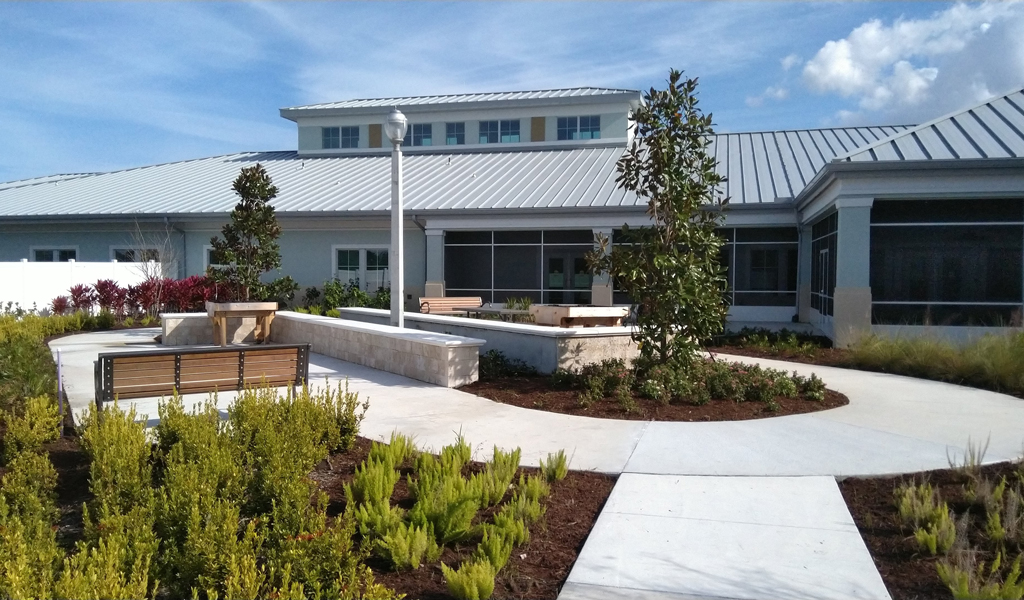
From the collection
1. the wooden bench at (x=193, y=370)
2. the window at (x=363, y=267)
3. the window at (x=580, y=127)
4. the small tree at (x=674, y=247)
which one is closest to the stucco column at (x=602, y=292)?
the window at (x=363, y=267)

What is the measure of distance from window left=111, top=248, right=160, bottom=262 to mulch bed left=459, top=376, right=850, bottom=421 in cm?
1792

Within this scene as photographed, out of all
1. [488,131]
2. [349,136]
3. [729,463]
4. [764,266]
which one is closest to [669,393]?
[729,463]

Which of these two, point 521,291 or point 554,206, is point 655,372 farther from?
point 521,291

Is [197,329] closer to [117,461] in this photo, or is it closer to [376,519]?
[117,461]

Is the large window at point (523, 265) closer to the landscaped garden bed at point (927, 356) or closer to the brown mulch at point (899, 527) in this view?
the landscaped garden bed at point (927, 356)

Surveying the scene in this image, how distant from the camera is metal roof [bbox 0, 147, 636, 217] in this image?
78.0 feet

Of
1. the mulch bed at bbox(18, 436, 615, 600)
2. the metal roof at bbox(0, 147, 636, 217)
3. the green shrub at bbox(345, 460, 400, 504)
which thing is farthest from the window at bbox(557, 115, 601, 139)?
the green shrub at bbox(345, 460, 400, 504)

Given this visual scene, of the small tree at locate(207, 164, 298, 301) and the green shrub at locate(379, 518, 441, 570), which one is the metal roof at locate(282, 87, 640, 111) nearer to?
the small tree at locate(207, 164, 298, 301)

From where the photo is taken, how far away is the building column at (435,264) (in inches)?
922

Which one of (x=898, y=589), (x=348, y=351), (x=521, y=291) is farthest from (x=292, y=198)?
(x=898, y=589)

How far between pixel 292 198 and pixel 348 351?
1354 centimetres

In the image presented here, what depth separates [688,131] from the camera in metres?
10.2

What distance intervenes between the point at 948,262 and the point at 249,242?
1563cm

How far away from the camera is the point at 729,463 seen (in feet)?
22.3
